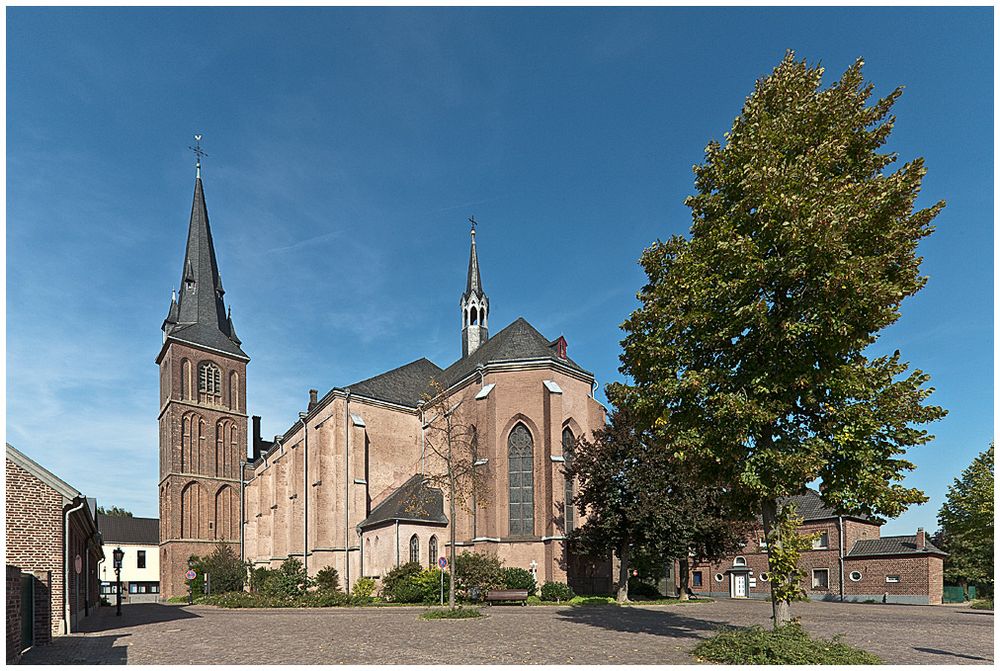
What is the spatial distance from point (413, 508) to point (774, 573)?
2754 centimetres

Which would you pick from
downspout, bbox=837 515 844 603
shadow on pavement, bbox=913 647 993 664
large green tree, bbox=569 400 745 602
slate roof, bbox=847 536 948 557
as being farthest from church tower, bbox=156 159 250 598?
shadow on pavement, bbox=913 647 993 664

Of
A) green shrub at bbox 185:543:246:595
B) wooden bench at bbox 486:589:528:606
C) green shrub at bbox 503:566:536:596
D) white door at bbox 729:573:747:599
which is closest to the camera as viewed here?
wooden bench at bbox 486:589:528:606

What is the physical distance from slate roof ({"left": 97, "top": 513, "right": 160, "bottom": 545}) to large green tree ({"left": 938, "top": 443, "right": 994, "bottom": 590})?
7293cm

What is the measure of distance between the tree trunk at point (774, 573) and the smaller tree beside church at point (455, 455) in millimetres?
19027

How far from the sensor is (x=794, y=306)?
13039 millimetres

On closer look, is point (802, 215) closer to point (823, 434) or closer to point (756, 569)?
point (823, 434)

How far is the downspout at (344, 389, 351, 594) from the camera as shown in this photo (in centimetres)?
4191

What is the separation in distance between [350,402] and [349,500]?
20.7 ft

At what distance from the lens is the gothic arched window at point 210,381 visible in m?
60.8

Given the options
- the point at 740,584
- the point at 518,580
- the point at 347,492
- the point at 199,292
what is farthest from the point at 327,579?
the point at 199,292

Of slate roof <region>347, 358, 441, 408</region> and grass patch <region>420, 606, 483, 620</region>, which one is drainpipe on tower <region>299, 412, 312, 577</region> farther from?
grass patch <region>420, 606, 483, 620</region>

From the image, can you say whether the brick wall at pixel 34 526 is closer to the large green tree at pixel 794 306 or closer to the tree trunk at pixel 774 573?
the large green tree at pixel 794 306

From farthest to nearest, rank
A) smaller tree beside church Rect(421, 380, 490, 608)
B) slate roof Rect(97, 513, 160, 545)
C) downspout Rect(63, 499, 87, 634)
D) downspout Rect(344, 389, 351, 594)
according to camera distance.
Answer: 1. slate roof Rect(97, 513, 160, 545)
2. downspout Rect(344, 389, 351, 594)
3. smaller tree beside church Rect(421, 380, 490, 608)
4. downspout Rect(63, 499, 87, 634)

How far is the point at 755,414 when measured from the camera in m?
12.7
